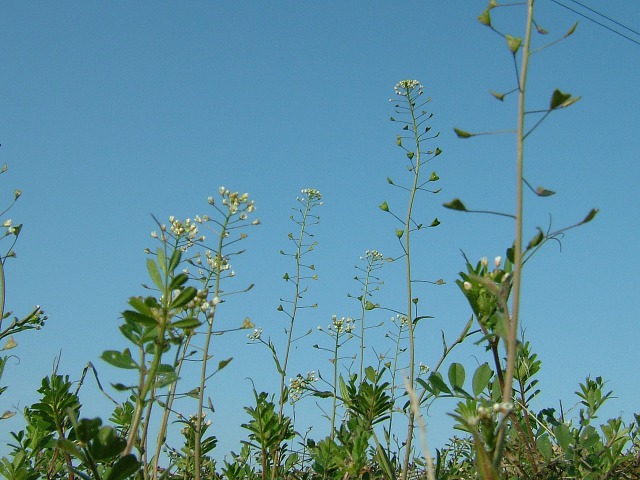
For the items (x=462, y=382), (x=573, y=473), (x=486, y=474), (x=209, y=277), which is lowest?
(x=486, y=474)

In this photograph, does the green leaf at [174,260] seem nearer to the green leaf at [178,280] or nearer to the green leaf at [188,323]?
the green leaf at [178,280]

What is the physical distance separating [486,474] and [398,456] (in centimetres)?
218

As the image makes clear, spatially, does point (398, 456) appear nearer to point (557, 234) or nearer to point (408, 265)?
point (408, 265)

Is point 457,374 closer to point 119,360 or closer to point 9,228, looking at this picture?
point 119,360

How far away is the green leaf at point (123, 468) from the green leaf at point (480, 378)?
1.00 meters

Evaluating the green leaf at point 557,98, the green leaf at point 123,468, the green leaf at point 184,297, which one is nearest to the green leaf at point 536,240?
the green leaf at point 557,98

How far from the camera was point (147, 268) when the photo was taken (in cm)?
178

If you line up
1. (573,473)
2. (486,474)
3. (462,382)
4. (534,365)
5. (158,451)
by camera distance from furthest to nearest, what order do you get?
(534,365), (158,451), (573,473), (462,382), (486,474)

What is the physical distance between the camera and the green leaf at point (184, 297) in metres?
1.59

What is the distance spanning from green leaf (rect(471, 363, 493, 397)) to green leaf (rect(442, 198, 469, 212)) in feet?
2.33

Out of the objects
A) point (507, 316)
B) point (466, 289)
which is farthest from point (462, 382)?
point (507, 316)

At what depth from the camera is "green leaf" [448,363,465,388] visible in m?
2.02

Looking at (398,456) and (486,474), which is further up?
(398,456)

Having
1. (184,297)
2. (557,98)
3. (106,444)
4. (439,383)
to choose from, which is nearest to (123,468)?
(106,444)
